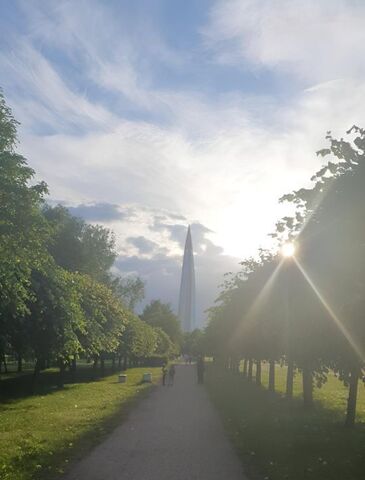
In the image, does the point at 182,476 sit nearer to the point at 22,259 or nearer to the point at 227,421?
the point at 22,259

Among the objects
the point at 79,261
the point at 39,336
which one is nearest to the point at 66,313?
the point at 39,336

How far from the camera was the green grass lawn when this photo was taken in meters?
10.5

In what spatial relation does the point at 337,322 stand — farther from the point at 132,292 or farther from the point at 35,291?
the point at 132,292

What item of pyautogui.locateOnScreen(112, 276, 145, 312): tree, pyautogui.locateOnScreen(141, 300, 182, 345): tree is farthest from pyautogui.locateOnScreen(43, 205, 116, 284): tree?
pyautogui.locateOnScreen(141, 300, 182, 345): tree

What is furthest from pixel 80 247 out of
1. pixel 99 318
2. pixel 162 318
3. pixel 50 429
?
pixel 162 318

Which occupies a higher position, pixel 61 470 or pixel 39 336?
pixel 39 336

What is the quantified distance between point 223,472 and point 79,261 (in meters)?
56.1

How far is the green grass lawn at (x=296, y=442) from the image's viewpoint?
1053 cm

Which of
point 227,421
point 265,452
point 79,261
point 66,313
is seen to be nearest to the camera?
point 265,452

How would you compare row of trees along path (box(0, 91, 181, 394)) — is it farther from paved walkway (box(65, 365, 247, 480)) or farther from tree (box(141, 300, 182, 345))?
tree (box(141, 300, 182, 345))

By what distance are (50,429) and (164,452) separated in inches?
195

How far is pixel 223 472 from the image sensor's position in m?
10.6

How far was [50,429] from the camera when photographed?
51.9 ft

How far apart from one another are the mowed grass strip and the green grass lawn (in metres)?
4.18
